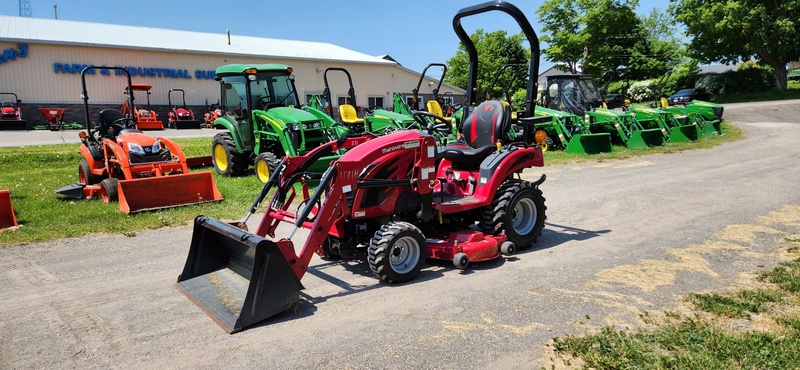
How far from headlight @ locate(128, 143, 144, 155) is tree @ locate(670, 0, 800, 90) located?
106 feet

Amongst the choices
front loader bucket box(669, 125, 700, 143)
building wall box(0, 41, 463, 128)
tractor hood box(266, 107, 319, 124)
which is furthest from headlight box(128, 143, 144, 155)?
building wall box(0, 41, 463, 128)

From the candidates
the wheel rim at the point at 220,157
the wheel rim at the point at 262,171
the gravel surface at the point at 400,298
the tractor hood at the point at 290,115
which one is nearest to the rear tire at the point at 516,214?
the gravel surface at the point at 400,298

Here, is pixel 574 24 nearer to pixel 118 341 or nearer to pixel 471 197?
pixel 471 197

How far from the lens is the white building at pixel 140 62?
2642 centimetres

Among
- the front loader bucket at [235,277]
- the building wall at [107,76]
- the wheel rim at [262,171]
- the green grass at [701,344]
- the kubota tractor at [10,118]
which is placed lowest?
the green grass at [701,344]

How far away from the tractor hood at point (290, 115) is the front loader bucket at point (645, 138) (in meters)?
10.2

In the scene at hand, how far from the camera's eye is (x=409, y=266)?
522cm

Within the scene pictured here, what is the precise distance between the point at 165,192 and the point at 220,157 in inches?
163

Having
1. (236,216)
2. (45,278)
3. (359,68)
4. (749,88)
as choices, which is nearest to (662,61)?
(749,88)

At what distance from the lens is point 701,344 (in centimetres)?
369

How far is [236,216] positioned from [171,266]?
243 cm

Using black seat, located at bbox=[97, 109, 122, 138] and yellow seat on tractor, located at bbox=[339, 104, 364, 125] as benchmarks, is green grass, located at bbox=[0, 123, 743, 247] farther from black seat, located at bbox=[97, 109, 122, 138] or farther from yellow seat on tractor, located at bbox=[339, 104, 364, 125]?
yellow seat on tractor, located at bbox=[339, 104, 364, 125]

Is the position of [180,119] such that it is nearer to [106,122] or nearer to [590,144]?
[106,122]

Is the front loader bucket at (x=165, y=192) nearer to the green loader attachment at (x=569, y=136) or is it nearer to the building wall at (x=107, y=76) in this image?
the green loader attachment at (x=569, y=136)
